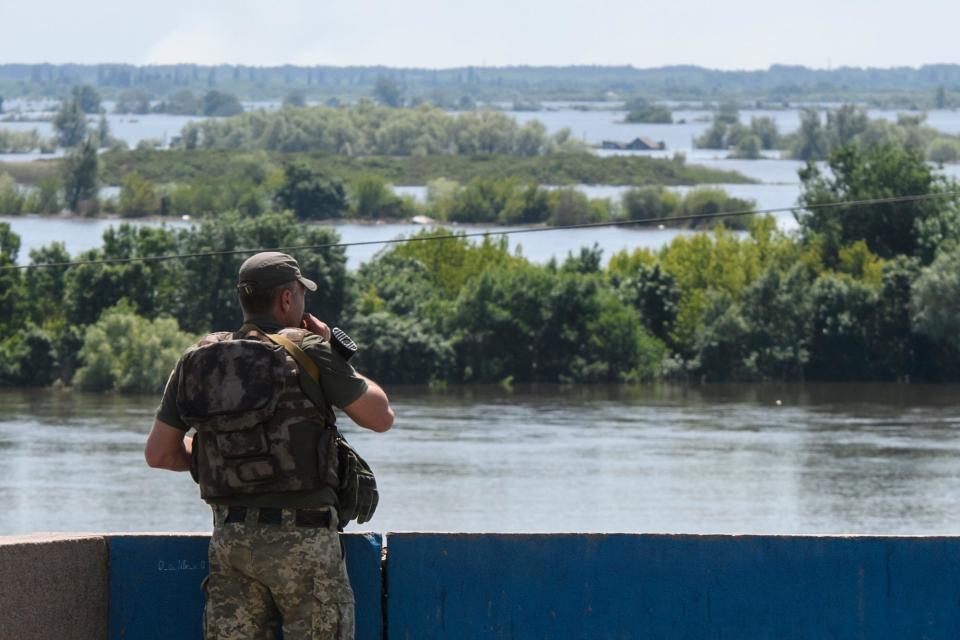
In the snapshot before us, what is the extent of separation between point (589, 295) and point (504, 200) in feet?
220

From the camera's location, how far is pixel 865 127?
18312cm

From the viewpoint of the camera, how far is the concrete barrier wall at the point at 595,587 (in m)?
6.73

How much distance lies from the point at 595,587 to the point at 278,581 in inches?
55.5

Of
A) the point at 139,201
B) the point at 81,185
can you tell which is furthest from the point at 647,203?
the point at 81,185

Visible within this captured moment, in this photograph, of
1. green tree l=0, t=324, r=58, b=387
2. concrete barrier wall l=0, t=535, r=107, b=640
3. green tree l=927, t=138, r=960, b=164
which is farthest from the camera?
green tree l=927, t=138, r=960, b=164

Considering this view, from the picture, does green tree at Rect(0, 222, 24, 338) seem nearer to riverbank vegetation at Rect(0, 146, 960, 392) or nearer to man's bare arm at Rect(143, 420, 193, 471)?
riverbank vegetation at Rect(0, 146, 960, 392)

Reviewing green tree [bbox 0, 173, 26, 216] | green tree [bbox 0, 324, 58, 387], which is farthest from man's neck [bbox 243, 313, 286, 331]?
green tree [bbox 0, 173, 26, 216]

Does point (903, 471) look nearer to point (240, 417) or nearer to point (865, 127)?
point (240, 417)

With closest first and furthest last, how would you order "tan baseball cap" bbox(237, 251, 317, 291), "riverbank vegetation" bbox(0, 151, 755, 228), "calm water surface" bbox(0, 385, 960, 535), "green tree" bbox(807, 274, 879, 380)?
1. "tan baseball cap" bbox(237, 251, 317, 291)
2. "calm water surface" bbox(0, 385, 960, 535)
3. "green tree" bbox(807, 274, 879, 380)
4. "riverbank vegetation" bbox(0, 151, 755, 228)

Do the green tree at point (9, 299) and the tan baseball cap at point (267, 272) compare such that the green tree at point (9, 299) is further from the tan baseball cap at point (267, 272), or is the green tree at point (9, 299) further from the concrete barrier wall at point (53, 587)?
the tan baseball cap at point (267, 272)

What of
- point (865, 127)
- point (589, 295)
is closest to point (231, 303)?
point (589, 295)

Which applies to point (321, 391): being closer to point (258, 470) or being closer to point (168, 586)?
point (258, 470)

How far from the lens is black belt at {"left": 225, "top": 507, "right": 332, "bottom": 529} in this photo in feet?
19.6

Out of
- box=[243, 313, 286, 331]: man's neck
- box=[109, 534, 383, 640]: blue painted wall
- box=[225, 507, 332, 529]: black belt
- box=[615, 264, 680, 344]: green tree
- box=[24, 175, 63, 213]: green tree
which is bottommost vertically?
box=[24, 175, 63, 213]: green tree
